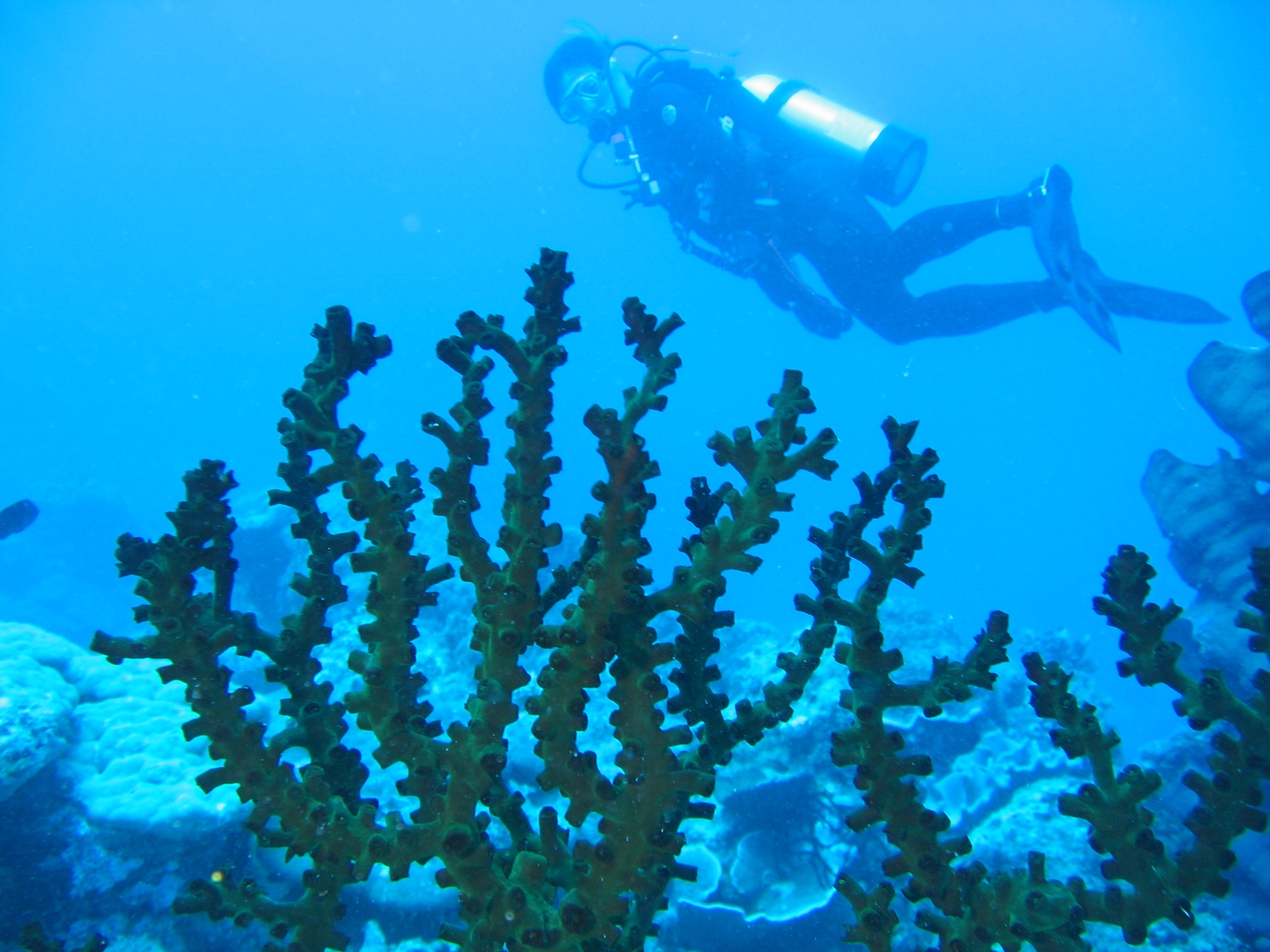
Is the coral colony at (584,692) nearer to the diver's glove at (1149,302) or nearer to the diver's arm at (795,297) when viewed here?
the diver's glove at (1149,302)

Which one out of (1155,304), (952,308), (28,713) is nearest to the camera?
(28,713)

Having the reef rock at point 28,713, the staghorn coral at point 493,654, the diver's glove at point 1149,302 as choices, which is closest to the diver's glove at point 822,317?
the diver's glove at point 1149,302

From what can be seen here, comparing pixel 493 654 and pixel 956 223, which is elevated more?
pixel 956 223

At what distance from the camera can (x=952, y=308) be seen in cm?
995

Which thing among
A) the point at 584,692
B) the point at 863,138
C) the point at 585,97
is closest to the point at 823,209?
the point at 863,138

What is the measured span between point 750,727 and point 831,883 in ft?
16.6

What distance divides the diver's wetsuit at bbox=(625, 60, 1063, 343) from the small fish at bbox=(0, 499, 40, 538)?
386 inches

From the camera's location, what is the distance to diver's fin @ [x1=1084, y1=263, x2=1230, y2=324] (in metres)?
8.54

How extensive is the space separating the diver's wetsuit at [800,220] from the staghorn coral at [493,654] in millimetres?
9253

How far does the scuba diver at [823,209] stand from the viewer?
30.9 ft

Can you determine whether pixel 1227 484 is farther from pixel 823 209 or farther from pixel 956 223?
pixel 823 209

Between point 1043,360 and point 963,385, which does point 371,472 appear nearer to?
point 963,385

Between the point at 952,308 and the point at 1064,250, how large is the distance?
1.58 metres

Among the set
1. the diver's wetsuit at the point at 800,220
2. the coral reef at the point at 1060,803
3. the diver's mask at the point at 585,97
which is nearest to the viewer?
the coral reef at the point at 1060,803
